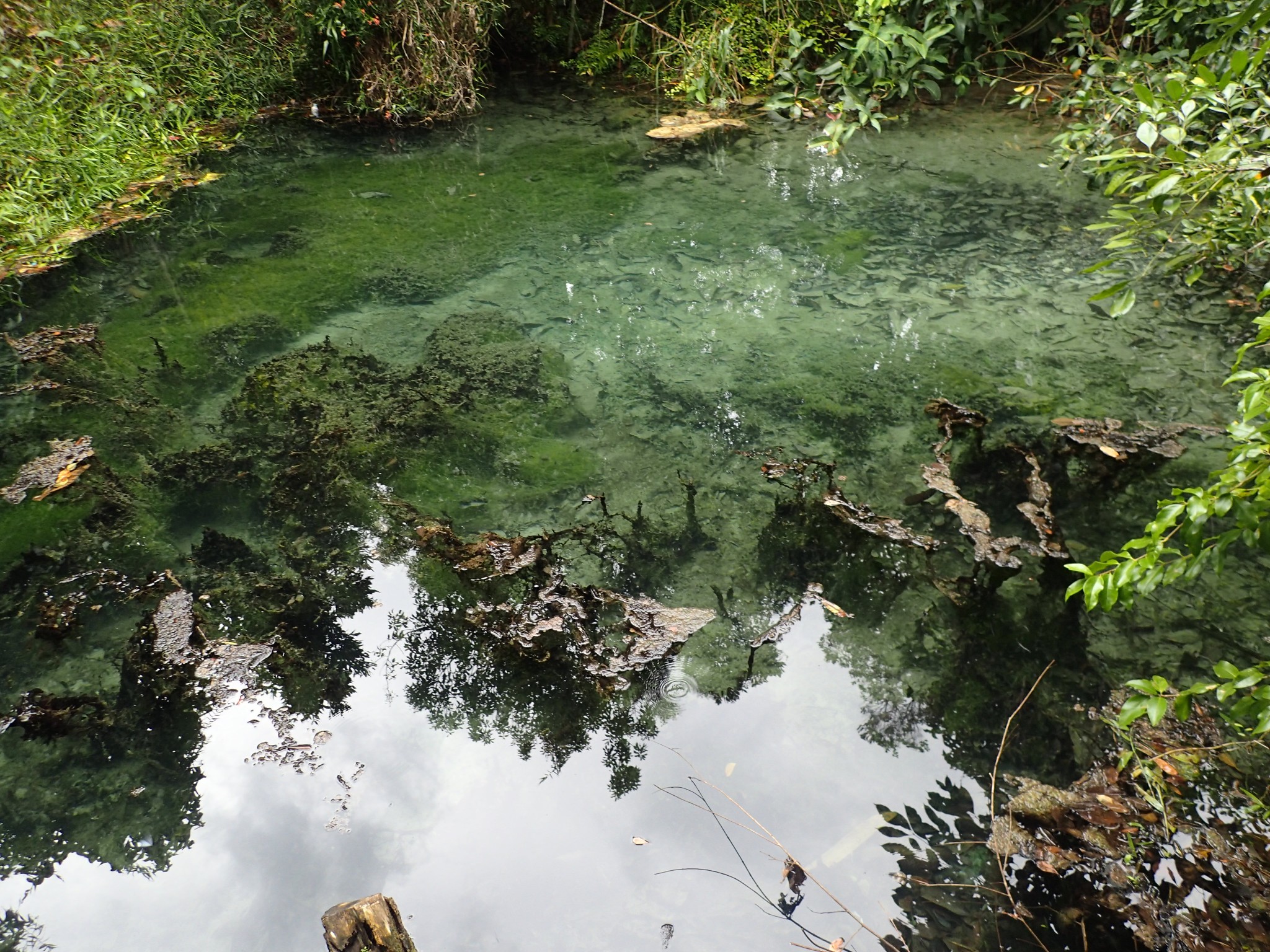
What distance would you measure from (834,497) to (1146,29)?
3669 millimetres

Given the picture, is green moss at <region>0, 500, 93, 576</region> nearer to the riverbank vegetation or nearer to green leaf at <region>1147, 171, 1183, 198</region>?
the riverbank vegetation

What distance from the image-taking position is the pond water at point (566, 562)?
1.87 metres

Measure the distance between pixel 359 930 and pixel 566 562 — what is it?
3.84 feet

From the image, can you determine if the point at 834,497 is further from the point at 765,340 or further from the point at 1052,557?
the point at 765,340

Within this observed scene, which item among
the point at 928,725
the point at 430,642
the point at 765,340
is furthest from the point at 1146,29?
the point at 430,642

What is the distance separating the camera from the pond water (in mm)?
1873

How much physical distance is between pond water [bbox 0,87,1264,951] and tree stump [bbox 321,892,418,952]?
204 millimetres

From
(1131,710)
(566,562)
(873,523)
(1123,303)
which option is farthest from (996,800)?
(566,562)

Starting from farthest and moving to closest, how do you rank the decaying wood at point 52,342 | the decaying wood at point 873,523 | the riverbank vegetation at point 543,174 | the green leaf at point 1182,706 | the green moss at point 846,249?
the green moss at point 846,249
the decaying wood at point 52,342
the decaying wood at point 873,523
the riverbank vegetation at point 543,174
the green leaf at point 1182,706

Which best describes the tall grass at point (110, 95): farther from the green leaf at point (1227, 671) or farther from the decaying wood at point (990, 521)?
the green leaf at point (1227, 671)

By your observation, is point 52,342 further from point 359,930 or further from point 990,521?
point 990,521

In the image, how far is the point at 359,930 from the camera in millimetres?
1530

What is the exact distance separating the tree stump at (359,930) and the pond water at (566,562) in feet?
0.67

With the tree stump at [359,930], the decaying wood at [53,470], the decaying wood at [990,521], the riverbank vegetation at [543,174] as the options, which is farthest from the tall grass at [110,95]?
the decaying wood at [990,521]
